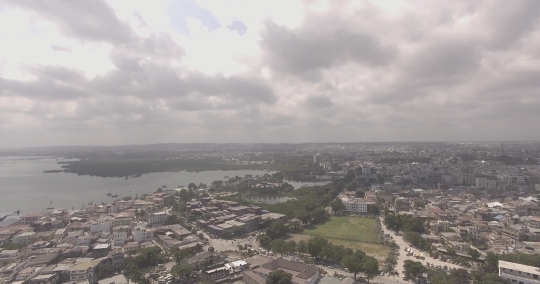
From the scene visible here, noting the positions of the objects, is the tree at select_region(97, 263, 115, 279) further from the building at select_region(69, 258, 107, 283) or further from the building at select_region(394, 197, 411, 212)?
the building at select_region(394, 197, 411, 212)

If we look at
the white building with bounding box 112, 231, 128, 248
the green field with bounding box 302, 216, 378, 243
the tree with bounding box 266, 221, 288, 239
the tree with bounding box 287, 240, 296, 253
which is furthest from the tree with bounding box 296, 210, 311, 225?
the white building with bounding box 112, 231, 128, 248

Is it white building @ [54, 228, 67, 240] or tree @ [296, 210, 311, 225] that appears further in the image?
tree @ [296, 210, 311, 225]

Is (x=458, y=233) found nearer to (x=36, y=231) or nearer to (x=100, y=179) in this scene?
(x=36, y=231)

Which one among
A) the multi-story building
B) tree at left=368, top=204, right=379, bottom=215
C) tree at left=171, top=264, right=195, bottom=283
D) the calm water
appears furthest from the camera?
the calm water

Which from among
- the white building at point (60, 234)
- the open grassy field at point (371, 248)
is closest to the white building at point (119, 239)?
the white building at point (60, 234)

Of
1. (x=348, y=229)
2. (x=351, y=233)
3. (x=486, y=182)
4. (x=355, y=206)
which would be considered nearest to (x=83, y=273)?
(x=351, y=233)
